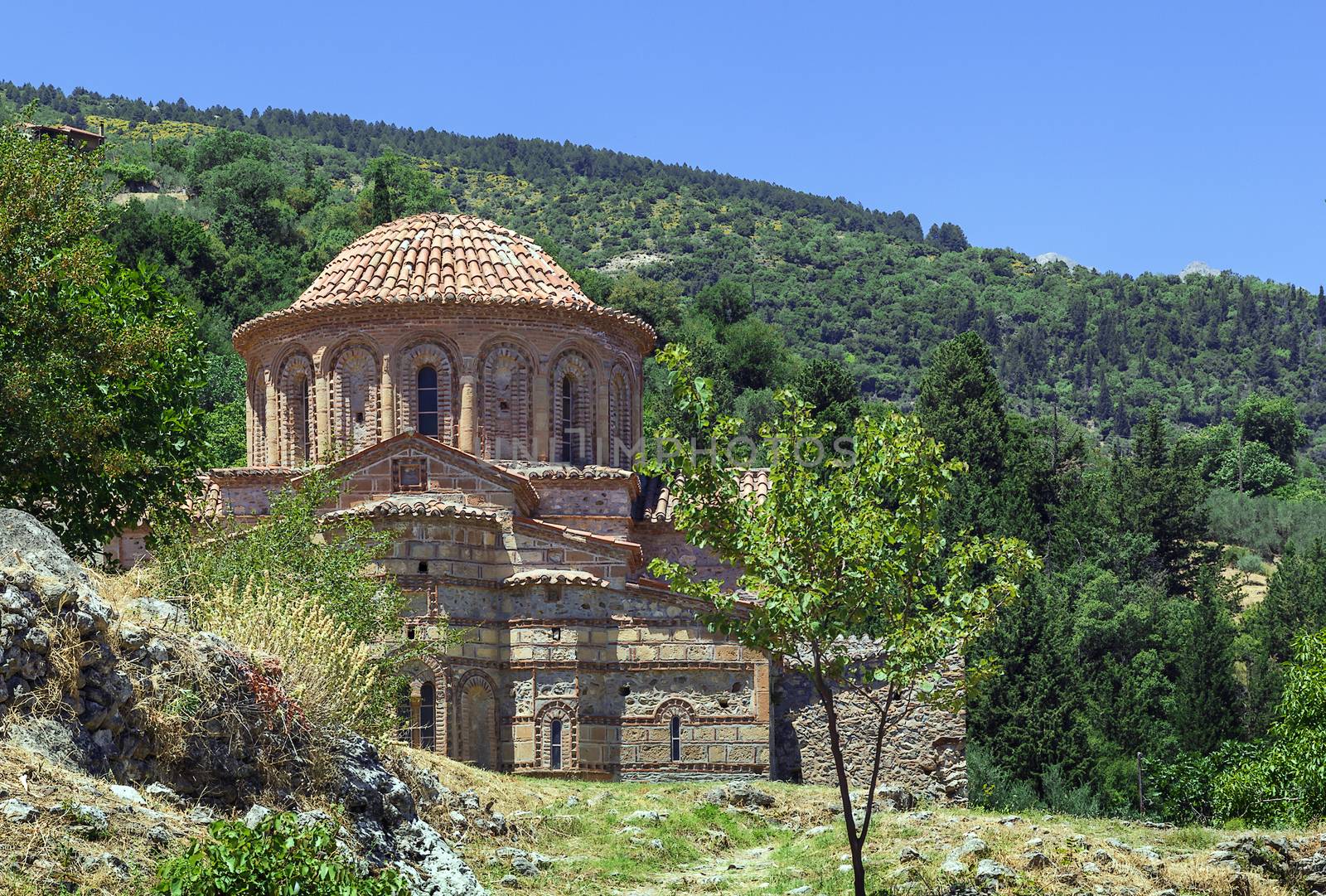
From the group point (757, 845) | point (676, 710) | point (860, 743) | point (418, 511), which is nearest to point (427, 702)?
point (418, 511)

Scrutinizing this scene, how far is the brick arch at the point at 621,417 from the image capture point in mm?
31953

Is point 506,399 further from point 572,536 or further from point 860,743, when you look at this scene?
point 860,743

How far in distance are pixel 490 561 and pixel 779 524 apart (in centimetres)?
1047

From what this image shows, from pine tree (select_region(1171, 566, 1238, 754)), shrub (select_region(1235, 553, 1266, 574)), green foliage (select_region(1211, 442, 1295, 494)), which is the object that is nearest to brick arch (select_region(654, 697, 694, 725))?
pine tree (select_region(1171, 566, 1238, 754))

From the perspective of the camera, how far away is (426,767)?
62.4 feet

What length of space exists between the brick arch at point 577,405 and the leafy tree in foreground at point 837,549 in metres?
13.6

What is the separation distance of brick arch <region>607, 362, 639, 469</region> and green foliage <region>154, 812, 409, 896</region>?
2123 cm

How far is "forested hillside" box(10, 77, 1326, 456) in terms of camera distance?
123m

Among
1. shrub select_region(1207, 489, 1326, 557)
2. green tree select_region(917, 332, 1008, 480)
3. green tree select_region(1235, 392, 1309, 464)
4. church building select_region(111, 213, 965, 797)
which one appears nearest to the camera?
church building select_region(111, 213, 965, 797)

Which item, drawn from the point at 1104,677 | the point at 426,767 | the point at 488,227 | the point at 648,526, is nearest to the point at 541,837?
the point at 426,767

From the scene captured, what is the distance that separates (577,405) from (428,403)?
2.65 metres

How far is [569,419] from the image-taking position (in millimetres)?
→ 31484

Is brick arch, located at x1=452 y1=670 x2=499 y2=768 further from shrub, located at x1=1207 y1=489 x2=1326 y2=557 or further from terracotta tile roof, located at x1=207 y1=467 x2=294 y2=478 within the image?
shrub, located at x1=1207 y1=489 x2=1326 y2=557

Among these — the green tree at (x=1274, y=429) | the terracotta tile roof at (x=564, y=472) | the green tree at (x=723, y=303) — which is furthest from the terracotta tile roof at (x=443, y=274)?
the green tree at (x=1274, y=429)
